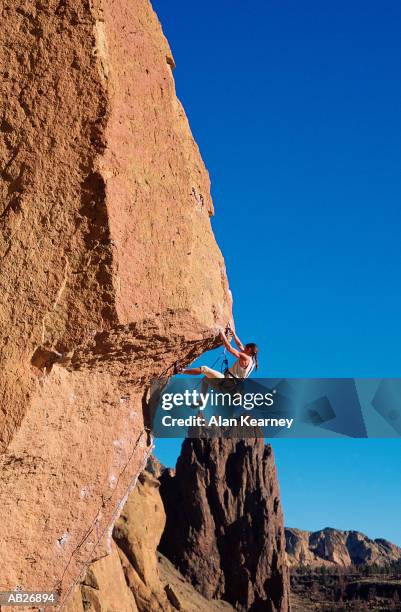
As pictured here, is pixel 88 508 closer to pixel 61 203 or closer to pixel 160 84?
pixel 61 203

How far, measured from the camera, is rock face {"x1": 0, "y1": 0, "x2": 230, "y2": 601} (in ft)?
21.4

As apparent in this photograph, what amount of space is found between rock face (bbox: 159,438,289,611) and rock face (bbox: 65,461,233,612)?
32.6 feet

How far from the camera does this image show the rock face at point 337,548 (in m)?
157

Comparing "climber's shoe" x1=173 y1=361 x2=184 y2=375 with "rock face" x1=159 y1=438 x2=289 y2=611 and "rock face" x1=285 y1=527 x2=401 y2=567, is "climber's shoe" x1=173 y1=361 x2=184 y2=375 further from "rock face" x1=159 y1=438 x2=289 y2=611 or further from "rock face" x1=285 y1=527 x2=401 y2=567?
"rock face" x1=285 y1=527 x2=401 y2=567

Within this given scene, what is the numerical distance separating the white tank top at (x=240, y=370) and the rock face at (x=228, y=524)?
60.4 meters

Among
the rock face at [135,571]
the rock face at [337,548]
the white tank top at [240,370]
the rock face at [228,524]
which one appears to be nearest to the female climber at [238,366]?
the white tank top at [240,370]

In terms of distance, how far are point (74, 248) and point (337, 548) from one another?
563 feet

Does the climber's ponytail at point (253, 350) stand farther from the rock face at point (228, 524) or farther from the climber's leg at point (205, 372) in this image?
the rock face at point (228, 524)

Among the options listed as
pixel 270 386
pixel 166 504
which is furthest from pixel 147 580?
pixel 270 386

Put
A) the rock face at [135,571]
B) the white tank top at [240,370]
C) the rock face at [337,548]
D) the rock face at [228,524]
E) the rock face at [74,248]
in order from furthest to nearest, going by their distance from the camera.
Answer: the rock face at [337,548]
the rock face at [228,524]
the rock face at [135,571]
the white tank top at [240,370]
the rock face at [74,248]

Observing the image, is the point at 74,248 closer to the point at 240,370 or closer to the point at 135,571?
the point at 240,370

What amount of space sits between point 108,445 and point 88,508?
731mm

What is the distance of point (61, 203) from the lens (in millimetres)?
6586

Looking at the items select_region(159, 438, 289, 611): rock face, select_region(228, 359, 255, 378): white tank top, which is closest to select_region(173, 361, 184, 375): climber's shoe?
select_region(228, 359, 255, 378): white tank top
